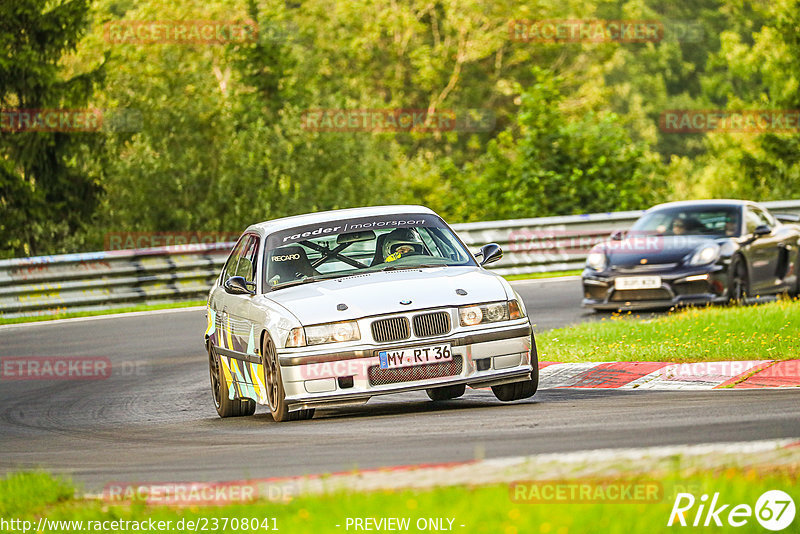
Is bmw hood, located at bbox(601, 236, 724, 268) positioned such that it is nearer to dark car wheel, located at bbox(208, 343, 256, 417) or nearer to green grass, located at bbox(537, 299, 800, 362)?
green grass, located at bbox(537, 299, 800, 362)

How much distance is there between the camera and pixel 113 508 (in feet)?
20.0

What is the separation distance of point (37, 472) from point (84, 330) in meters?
11.2

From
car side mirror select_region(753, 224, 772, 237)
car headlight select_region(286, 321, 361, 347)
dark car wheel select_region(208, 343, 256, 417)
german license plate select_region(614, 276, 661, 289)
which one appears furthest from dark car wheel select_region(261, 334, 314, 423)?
car side mirror select_region(753, 224, 772, 237)

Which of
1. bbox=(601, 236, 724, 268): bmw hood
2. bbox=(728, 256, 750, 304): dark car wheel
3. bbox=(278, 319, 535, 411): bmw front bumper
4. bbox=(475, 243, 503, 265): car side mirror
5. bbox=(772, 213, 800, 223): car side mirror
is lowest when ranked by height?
bbox=(728, 256, 750, 304): dark car wheel

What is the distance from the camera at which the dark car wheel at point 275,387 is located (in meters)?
9.29

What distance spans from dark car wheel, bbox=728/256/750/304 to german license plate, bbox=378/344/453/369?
8.12 m

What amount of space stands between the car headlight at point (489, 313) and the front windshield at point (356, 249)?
0.89 m

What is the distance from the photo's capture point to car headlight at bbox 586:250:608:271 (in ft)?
55.9

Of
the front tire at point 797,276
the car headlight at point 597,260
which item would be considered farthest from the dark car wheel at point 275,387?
the front tire at point 797,276

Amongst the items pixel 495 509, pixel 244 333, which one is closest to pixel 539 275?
pixel 244 333

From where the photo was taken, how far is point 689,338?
1245cm

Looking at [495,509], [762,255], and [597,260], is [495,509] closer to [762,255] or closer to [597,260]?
[597,260]

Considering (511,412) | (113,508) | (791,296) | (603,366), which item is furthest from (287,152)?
(113,508)

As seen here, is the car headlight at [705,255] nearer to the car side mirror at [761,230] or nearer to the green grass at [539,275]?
Answer: the car side mirror at [761,230]
